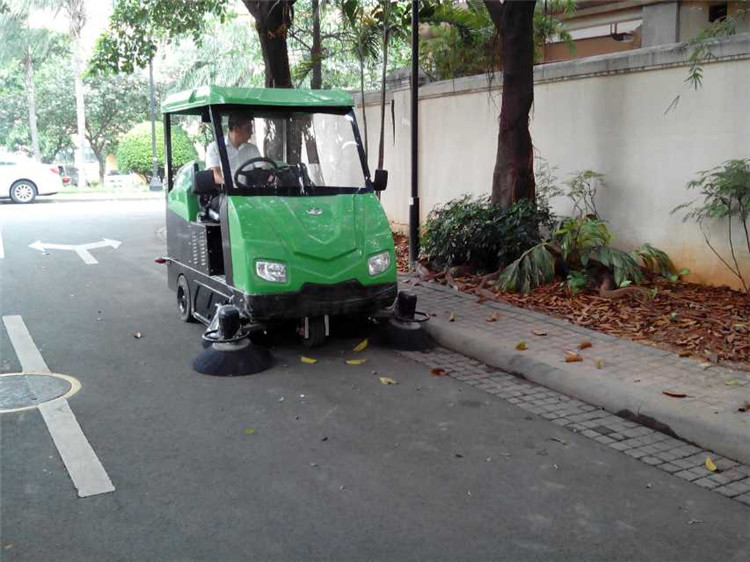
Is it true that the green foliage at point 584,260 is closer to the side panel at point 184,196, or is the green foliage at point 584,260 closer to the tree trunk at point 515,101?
the tree trunk at point 515,101

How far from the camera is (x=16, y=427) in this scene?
5078mm

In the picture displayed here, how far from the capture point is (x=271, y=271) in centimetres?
632

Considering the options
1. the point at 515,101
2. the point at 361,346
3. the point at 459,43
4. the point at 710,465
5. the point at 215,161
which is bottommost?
the point at 710,465

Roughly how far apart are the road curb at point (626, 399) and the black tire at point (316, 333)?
1.22 m

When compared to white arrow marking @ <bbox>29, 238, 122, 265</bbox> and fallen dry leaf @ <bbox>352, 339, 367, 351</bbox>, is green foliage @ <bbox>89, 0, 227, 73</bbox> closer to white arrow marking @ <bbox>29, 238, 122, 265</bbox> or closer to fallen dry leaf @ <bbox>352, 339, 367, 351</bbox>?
white arrow marking @ <bbox>29, 238, 122, 265</bbox>

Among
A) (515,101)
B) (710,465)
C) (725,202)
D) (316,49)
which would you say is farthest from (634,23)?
(710,465)

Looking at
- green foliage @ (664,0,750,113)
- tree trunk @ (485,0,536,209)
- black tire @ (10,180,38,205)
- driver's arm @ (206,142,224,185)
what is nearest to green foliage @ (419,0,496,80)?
tree trunk @ (485,0,536,209)

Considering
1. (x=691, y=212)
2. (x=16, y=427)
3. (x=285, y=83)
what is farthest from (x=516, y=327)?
(x=285, y=83)

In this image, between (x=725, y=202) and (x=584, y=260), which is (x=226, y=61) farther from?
(x=725, y=202)

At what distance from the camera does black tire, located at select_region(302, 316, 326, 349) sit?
6832mm

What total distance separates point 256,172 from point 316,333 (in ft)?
5.13

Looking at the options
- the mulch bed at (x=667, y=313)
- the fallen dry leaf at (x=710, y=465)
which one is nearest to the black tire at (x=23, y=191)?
the mulch bed at (x=667, y=313)

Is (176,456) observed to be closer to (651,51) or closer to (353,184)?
(353,184)

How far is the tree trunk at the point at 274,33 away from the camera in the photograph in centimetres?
1322
